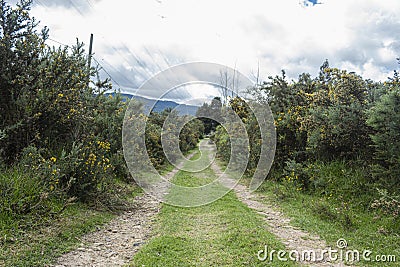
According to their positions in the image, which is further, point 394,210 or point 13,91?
point 13,91

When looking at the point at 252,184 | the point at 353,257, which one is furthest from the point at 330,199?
the point at 252,184

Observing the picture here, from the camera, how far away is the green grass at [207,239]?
4.38 m

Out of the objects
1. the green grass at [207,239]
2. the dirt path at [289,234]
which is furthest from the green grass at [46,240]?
the dirt path at [289,234]

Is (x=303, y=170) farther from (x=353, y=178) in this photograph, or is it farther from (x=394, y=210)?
(x=394, y=210)

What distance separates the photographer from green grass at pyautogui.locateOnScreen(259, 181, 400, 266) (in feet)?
16.4

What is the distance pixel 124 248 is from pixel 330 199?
4869 mm

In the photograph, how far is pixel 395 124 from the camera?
610 centimetres

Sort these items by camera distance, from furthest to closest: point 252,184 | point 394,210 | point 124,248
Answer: point 252,184 < point 394,210 < point 124,248
